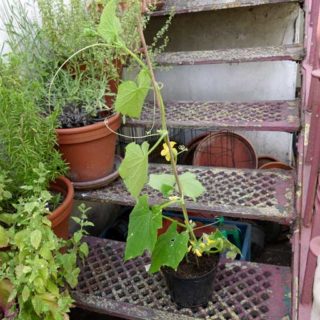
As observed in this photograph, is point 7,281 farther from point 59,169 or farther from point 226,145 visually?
point 226,145

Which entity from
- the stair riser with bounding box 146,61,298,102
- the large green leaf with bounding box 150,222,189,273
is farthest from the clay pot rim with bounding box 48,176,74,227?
the stair riser with bounding box 146,61,298,102

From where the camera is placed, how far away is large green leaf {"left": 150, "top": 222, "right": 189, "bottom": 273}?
1.06m

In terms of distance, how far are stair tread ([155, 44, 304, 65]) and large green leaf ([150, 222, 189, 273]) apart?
3.24ft

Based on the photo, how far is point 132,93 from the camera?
96cm

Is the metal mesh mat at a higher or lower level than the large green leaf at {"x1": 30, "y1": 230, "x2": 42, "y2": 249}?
lower

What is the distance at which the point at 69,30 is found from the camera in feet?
5.15

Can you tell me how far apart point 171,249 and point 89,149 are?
61cm

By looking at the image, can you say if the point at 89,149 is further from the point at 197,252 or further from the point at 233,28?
the point at 233,28

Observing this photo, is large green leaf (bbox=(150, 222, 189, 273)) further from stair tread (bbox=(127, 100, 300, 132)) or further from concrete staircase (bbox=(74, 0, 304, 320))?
stair tread (bbox=(127, 100, 300, 132))

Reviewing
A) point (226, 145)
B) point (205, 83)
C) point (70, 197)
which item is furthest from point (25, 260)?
point (205, 83)

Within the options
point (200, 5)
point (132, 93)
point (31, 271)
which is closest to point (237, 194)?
point (132, 93)

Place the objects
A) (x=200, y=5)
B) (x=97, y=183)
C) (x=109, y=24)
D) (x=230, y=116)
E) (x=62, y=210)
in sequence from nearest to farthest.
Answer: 1. (x=109, y=24)
2. (x=62, y=210)
3. (x=97, y=183)
4. (x=230, y=116)
5. (x=200, y=5)

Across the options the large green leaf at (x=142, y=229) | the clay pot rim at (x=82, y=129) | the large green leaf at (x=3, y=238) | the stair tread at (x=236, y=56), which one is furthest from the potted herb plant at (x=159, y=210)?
the stair tread at (x=236, y=56)

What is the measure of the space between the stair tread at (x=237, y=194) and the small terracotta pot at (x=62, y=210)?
0.51 ft
